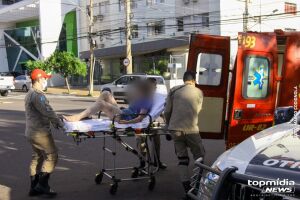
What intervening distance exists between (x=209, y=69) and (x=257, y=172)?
5537mm

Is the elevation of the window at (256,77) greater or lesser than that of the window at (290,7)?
lesser

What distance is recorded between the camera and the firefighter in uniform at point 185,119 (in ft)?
24.0

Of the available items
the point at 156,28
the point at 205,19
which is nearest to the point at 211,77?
the point at 205,19

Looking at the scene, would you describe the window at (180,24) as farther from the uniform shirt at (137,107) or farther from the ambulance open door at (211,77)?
the uniform shirt at (137,107)

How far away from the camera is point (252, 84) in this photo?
834 centimetres

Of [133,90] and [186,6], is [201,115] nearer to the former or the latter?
[133,90]

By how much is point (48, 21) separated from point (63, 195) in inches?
2075

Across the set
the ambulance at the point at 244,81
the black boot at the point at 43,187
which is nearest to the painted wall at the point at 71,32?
the ambulance at the point at 244,81

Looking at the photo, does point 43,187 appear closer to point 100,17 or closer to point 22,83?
point 22,83

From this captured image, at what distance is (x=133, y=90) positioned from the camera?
8.38 m

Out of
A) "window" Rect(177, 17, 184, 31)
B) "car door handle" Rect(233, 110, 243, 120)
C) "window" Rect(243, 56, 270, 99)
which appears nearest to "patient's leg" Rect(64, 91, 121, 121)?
"car door handle" Rect(233, 110, 243, 120)

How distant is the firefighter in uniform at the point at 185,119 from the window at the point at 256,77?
125 centimetres

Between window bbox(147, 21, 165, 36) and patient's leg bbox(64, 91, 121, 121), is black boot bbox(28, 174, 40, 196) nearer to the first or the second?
patient's leg bbox(64, 91, 121, 121)

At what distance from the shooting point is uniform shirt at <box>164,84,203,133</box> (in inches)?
288
